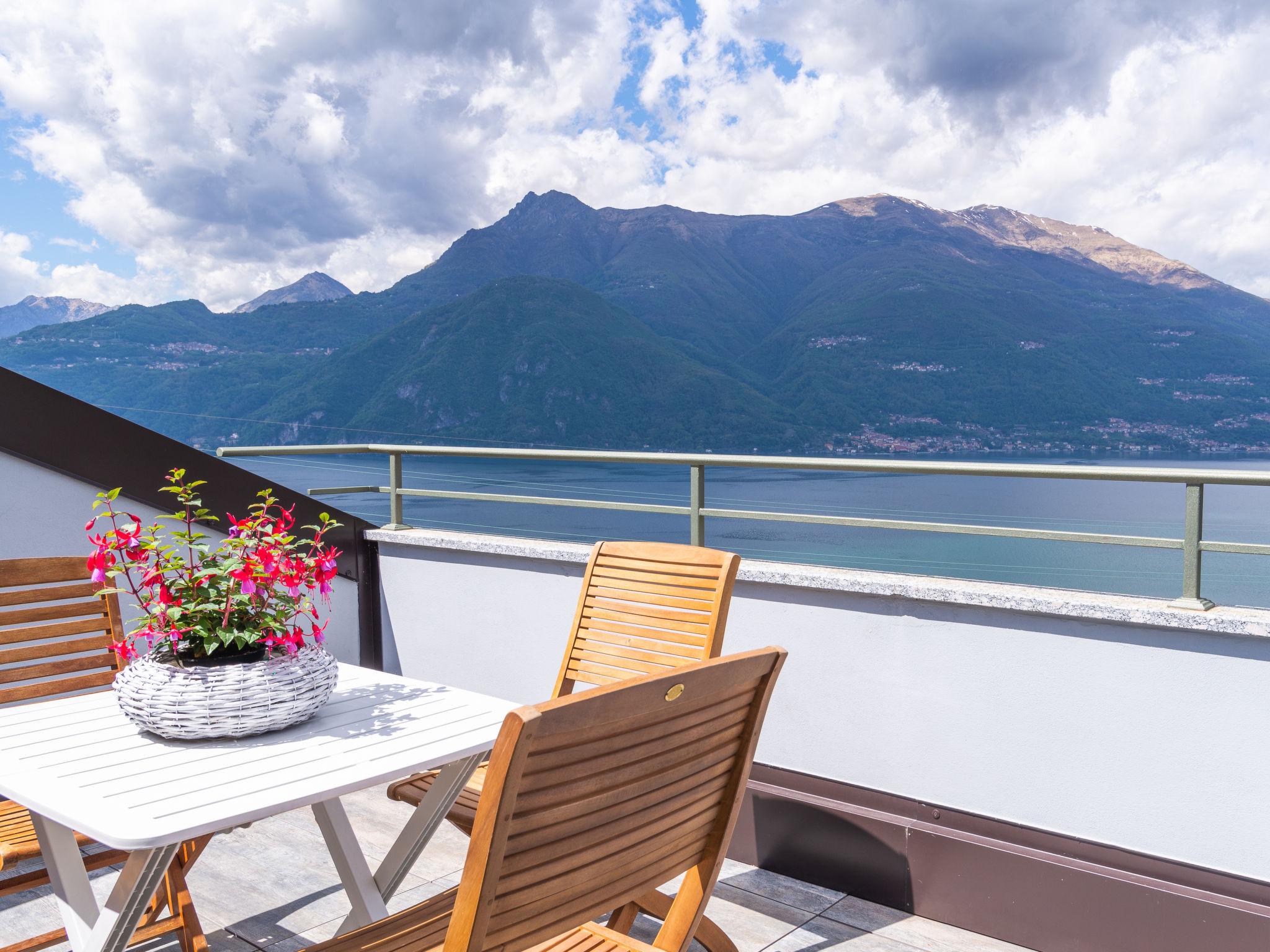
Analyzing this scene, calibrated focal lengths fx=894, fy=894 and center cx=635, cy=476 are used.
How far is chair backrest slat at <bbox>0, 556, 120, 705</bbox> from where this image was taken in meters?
2.06

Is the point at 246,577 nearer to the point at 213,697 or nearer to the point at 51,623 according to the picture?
the point at 213,697

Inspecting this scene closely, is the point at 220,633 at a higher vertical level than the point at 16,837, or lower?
higher

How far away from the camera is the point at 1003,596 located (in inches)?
88.4

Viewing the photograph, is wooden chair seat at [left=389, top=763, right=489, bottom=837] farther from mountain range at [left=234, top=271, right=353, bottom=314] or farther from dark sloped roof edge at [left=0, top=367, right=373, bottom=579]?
mountain range at [left=234, top=271, right=353, bottom=314]

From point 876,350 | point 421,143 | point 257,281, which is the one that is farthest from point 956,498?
A: point 257,281

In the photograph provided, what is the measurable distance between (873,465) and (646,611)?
2.62 feet

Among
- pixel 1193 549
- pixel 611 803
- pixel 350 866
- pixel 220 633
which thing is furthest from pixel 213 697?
pixel 1193 549

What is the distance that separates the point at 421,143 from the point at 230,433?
127ft

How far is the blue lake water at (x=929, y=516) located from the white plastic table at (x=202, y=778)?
39869 mm

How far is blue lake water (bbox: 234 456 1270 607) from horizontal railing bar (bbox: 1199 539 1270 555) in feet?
130

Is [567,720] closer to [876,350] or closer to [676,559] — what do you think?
[676,559]

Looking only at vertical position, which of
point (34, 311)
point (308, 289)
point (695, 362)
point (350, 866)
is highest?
point (308, 289)

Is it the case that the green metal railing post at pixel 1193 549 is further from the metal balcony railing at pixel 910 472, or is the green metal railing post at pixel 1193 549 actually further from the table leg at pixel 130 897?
the table leg at pixel 130 897

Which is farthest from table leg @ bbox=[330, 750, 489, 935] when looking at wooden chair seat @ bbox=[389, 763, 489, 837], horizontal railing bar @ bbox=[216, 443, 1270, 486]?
horizontal railing bar @ bbox=[216, 443, 1270, 486]
